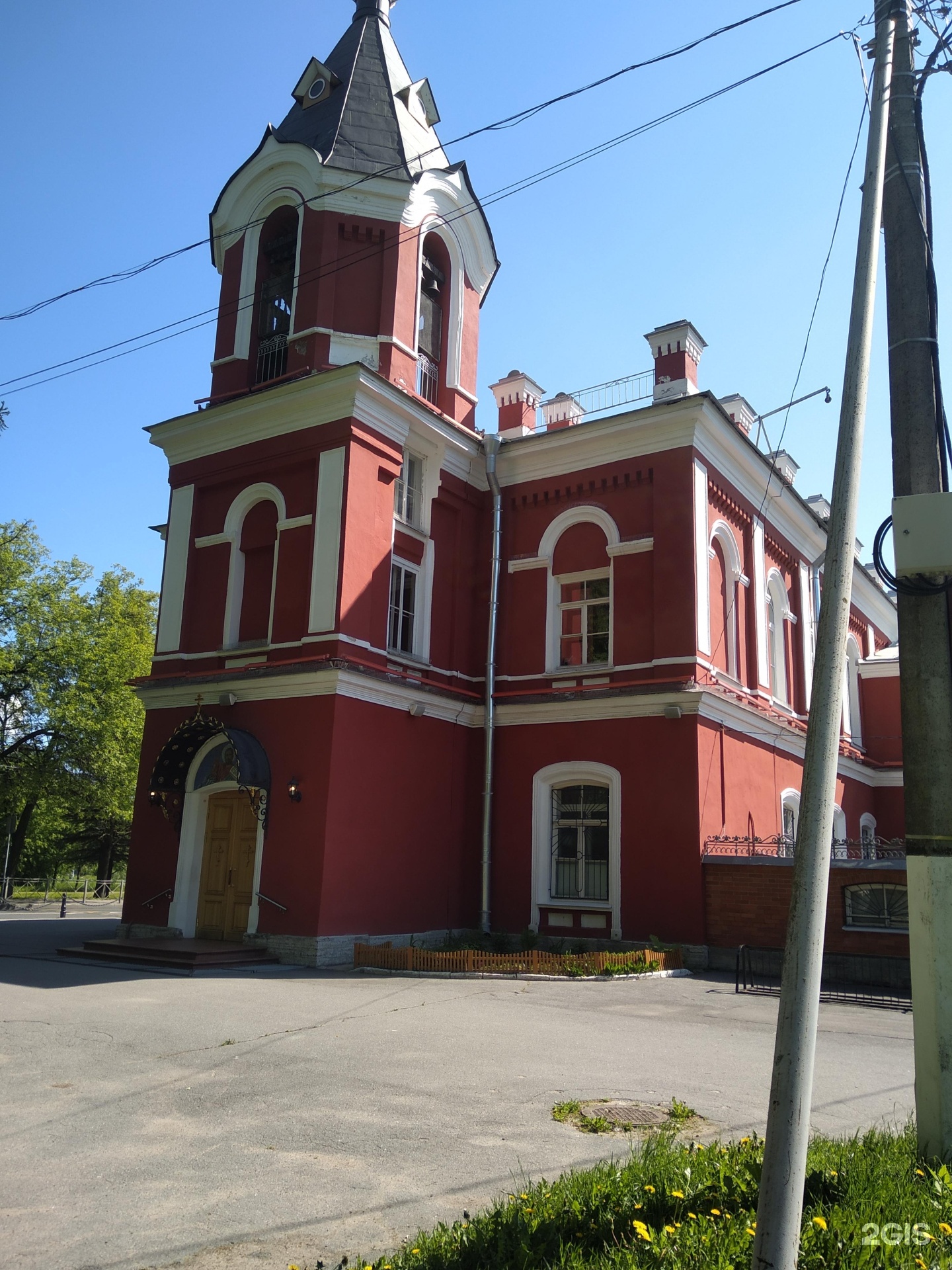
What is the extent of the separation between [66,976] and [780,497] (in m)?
16.5

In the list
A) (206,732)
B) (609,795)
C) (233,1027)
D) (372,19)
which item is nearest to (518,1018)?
(233,1027)

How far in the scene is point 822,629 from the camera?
418 cm

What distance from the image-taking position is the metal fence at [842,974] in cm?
1324

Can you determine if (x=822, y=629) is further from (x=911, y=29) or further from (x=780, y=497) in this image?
(x=780, y=497)

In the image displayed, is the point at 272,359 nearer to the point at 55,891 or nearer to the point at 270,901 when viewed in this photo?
the point at 270,901

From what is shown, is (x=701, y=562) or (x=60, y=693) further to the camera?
(x=60, y=693)

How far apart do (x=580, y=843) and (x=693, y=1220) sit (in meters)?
13.5

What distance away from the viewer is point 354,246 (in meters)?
18.7

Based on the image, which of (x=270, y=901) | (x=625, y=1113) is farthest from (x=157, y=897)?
(x=625, y=1113)

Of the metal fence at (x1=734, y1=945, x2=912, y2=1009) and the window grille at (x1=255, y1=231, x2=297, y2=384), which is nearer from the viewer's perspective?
the metal fence at (x1=734, y1=945, x2=912, y2=1009)

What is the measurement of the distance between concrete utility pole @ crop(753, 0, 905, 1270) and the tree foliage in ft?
116

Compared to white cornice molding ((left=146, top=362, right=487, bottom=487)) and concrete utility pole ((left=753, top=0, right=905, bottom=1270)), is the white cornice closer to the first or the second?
white cornice molding ((left=146, top=362, right=487, bottom=487))

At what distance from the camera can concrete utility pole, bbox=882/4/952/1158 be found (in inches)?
203

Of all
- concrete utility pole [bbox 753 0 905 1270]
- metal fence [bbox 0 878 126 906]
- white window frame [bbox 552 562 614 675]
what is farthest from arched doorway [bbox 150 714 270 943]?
metal fence [bbox 0 878 126 906]
